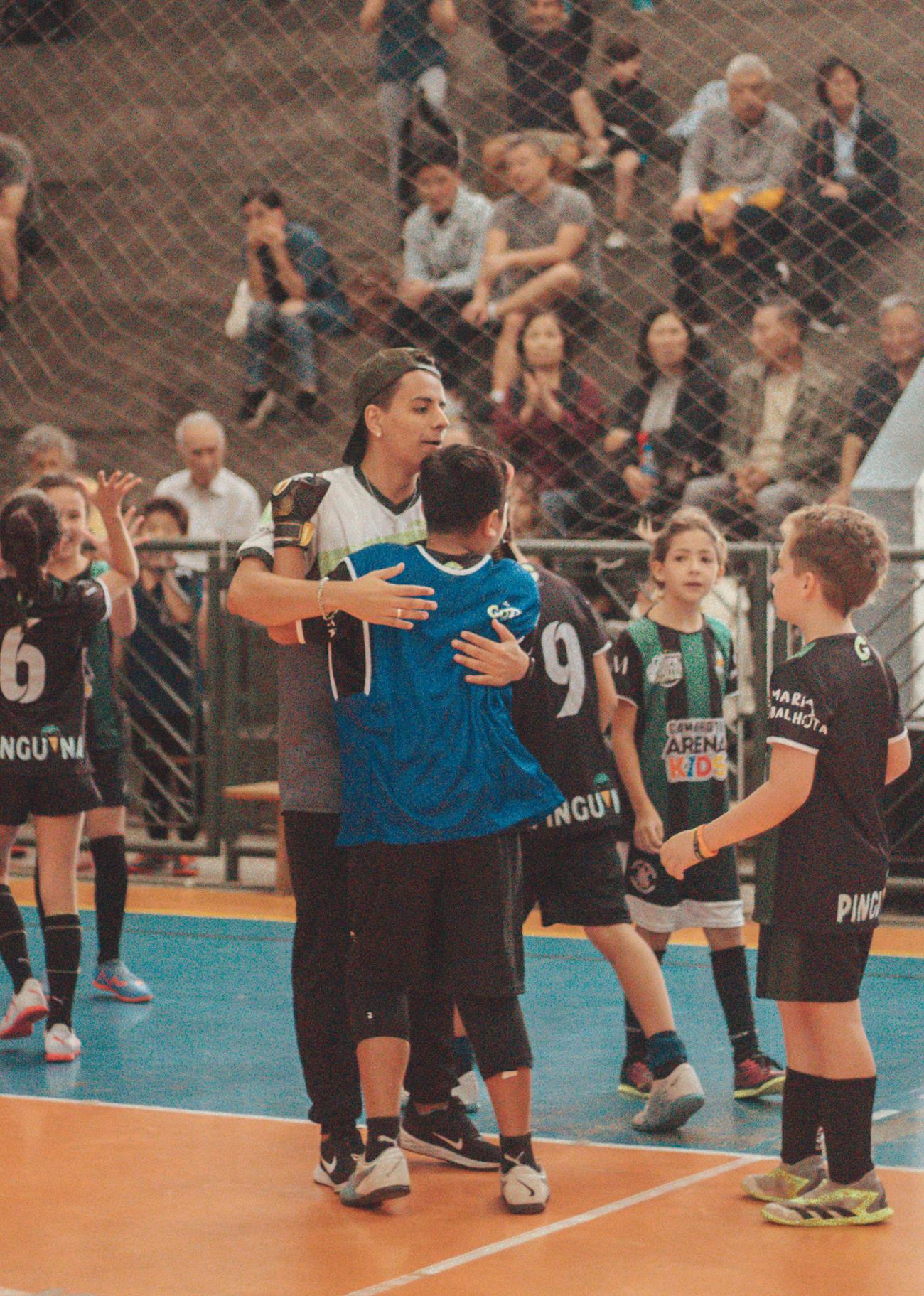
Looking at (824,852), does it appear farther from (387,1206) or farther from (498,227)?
(498,227)

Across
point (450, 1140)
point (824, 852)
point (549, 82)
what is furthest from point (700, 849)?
point (549, 82)

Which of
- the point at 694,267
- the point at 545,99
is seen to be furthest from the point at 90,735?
the point at 545,99

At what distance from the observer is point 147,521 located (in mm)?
9242

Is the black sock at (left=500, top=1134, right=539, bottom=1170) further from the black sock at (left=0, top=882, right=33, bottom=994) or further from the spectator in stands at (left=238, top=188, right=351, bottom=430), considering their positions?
the spectator in stands at (left=238, top=188, right=351, bottom=430)

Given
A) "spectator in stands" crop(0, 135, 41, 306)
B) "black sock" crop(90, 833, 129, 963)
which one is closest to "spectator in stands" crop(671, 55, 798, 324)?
"spectator in stands" crop(0, 135, 41, 306)

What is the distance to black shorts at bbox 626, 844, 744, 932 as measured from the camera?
5.17 meters

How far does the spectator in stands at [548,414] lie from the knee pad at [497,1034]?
6306mm

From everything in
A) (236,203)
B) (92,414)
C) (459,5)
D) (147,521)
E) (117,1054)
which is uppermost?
(459,5)

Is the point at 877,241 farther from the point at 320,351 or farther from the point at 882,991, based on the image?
the point at 882,991

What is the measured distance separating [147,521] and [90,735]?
3.04 m

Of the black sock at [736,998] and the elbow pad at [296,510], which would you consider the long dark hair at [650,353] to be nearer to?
the black sock at [736,998]

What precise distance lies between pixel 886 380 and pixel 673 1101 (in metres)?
5.71

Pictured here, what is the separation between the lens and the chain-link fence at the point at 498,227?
9984 mm

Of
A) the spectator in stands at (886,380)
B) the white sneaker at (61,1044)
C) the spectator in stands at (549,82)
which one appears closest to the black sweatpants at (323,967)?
the white sneaker at (61,1044)
